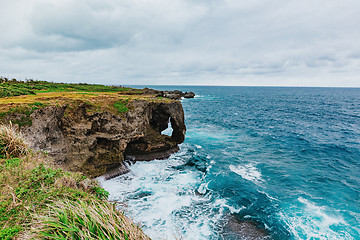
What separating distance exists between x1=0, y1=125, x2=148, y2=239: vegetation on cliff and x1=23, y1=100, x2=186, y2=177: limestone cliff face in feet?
24.4

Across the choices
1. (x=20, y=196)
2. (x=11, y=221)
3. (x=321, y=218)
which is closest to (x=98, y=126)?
(x=20, y=196)

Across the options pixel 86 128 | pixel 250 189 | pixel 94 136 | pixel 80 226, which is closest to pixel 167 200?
pixel 250 189

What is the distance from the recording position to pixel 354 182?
1634cm

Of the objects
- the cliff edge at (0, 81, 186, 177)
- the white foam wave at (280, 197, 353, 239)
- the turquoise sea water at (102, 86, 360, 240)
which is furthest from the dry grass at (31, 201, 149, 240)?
the white foam wave at (280, 197, 353, 239)

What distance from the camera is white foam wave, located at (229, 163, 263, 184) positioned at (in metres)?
17.5

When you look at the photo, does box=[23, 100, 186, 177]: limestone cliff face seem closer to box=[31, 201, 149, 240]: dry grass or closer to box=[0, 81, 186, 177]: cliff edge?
box=[0, 81, 186, 177]: cliff edge

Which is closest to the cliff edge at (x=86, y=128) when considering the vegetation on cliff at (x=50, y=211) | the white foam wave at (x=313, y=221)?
the vegetation on cliff at (x=50, y=211)

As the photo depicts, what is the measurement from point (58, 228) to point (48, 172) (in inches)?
144

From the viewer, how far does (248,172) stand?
18.8 meters

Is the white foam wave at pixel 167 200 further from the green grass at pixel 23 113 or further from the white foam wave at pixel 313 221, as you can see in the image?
the green grass at pixel 23 113

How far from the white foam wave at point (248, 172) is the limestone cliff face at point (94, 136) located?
841cm

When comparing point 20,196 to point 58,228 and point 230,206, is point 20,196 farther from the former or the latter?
point 230,206

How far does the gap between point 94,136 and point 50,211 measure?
12.5 meters

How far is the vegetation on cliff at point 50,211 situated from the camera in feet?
14.1
